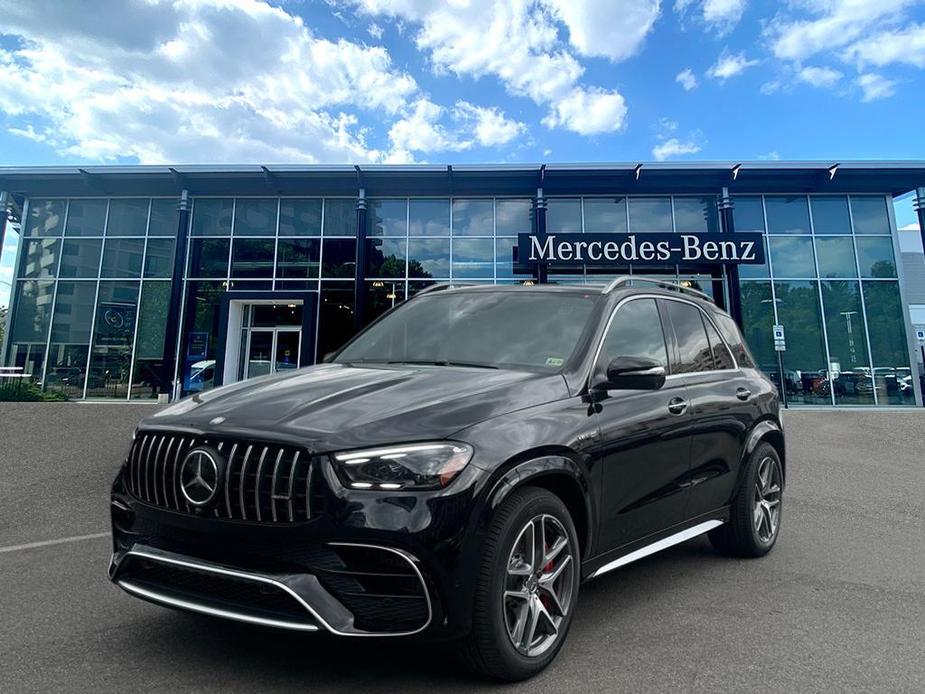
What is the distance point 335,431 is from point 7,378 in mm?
20069

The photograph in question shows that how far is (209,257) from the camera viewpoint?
20719 mm

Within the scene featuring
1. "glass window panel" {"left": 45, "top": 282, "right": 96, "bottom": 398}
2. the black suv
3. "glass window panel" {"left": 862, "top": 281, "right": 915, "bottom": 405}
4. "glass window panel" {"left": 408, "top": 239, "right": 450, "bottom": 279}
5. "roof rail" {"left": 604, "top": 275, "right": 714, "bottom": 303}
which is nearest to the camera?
the black suv

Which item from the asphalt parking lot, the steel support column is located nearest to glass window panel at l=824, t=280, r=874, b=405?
Result: the asphalt parking lot

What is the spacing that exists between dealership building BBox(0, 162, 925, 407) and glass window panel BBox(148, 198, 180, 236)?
0.22ft

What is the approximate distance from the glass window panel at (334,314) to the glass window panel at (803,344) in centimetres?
1359

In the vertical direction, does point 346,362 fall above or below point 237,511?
above

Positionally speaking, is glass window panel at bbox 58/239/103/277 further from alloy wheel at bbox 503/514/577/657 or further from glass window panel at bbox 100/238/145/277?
alloy wheel at bbox 503/514/577/657

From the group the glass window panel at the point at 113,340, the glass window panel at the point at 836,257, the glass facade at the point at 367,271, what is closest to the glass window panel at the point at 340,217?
the glass facade at the point at 367,271

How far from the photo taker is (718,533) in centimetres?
460

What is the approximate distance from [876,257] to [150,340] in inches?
926

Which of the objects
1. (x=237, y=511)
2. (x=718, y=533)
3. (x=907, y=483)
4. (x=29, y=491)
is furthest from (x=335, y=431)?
(x=907, y=483)

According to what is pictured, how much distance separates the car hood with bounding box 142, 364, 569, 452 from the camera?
8.09 feet

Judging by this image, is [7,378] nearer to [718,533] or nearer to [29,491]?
[29,491]

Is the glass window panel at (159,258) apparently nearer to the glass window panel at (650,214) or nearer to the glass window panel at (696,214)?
the glass window panel at (650,214)
